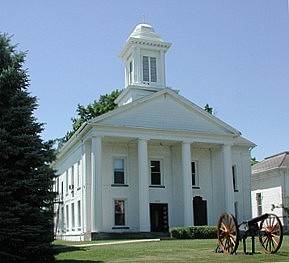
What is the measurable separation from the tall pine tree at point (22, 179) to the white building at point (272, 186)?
26.8 metres

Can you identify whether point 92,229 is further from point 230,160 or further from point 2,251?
point 2,251

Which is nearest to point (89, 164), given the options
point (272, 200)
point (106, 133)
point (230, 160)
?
point (106, 133)

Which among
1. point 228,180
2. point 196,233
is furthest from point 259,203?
point 196,233

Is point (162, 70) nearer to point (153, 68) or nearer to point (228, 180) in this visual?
point (153, 68)

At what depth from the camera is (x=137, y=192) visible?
36625 mm

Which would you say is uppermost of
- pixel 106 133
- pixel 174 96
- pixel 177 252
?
pixel 174 96

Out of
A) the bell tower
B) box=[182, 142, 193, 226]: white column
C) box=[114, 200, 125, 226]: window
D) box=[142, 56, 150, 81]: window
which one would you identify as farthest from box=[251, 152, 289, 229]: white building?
box=[142, 56, 150, 81]: window

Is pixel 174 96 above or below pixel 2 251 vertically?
above

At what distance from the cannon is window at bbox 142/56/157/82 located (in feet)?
78.3

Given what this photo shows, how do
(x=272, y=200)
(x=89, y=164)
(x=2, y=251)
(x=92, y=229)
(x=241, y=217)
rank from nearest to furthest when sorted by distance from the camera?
1. (x=2, y=251)
2. (x=92, y=229)
3. (x=89, y=164)
4. (x=241, y=217)
5. (x=272, y=200)

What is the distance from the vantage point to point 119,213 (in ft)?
119

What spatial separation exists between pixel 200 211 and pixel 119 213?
635cm

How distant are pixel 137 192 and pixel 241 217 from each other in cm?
930

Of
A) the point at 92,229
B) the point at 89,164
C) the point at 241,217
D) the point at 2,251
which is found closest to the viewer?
the point at 2,251
